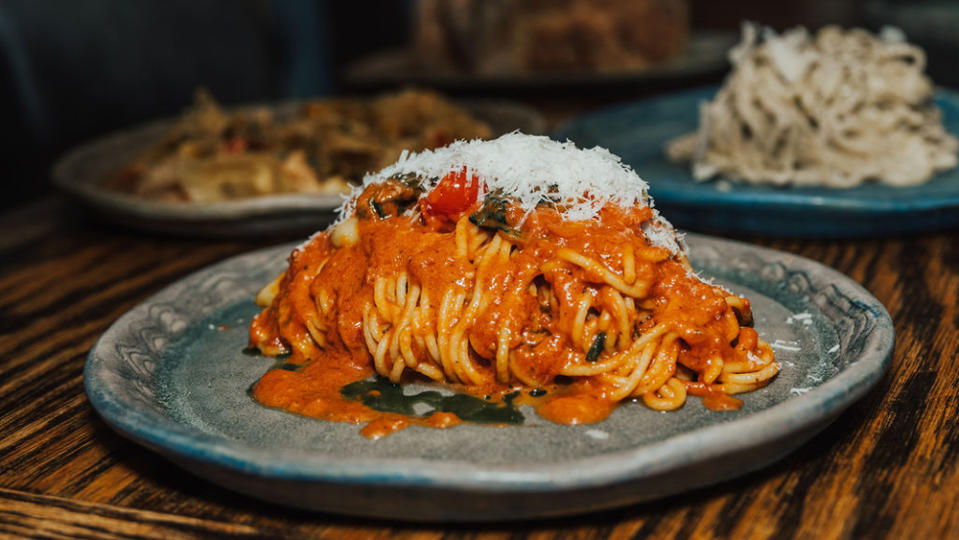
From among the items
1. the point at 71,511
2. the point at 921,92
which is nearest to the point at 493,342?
the point at 71,511

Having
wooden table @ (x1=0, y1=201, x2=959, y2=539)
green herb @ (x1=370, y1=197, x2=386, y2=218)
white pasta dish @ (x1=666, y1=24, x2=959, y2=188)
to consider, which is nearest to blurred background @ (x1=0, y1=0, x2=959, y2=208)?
white pasta dish @ (x1=666, y1=24, x2=959, y2=188)

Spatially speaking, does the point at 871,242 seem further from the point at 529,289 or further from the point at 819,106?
the point at 529,289

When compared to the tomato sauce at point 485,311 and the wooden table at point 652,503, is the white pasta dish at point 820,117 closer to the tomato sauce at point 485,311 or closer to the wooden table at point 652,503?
the wooden table at point 652,503

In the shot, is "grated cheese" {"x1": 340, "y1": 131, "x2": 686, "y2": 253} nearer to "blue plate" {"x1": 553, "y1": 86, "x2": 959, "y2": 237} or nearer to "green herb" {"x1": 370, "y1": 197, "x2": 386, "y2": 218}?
"green herb" {"x1": 370, "y1": 197, "x2": 386, "y2": 218}

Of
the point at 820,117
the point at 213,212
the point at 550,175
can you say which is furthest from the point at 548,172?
the point at 820,117

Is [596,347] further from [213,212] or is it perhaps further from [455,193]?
[213,212]
